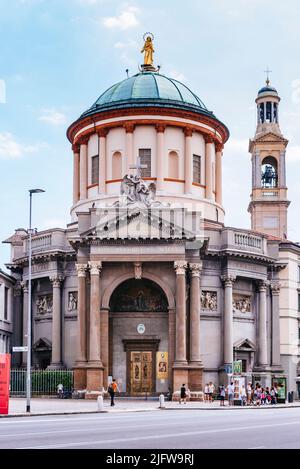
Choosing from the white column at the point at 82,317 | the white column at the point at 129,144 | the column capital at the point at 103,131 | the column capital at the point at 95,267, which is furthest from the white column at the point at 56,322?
the column capital at the point at 103,131

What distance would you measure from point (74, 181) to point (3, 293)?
10742 millimetres

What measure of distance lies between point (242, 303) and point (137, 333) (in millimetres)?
8671

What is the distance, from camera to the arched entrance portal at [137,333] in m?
57.4

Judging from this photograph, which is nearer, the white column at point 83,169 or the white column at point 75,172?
the white column at point 83,169

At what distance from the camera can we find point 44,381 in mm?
57250

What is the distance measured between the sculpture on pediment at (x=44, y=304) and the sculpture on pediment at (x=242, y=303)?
504 inches

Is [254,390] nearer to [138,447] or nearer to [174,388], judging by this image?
[174,388]

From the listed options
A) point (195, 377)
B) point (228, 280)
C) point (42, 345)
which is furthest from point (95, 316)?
point (228, 280)

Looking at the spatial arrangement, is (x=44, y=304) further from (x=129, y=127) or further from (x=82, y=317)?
(x=129, y=127)

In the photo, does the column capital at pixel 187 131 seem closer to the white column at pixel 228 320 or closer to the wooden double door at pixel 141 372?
the white column at pixel 228 320

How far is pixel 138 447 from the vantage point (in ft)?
64.0

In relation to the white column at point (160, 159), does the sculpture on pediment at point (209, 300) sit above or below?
below

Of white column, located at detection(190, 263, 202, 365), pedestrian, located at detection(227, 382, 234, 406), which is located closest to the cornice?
white column, located at detection(190, 263, 202, 365)

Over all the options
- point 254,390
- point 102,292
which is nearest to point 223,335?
point 254,390
